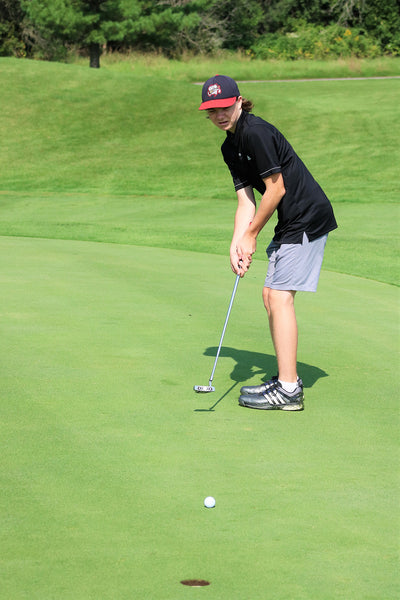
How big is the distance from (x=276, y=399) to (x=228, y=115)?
5.31ft

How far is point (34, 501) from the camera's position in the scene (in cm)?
340

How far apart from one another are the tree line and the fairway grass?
36.5m

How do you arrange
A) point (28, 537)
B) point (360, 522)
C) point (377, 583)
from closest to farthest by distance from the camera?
point (377, 583), point (28, 537), point (360, 522)

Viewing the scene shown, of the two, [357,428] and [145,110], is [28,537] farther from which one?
[145,110]

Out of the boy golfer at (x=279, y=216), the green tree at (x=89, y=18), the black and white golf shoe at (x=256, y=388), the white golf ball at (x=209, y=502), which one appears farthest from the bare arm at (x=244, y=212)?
the green tree at (x=89, y=18)

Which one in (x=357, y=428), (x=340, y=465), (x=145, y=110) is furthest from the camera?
(x=145, y=110)

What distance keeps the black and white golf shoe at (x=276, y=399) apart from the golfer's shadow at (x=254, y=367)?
0.23m

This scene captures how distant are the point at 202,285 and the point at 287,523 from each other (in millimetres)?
5130

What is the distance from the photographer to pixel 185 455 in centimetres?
397

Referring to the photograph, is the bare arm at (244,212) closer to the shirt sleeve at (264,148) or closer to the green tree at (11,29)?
the shirt sleeve at (264,148)

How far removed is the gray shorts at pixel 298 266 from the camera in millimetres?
4922

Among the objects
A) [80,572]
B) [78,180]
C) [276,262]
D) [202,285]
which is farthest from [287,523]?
[78,180]

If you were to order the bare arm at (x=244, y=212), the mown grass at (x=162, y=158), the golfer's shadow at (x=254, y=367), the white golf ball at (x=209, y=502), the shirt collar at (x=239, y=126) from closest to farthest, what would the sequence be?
the white golf ball at (x=209, y=502)
the shirt collar at (x=239, y=126)
the bare arm at (x=244, y=212)
the golfer's shadow at (x=254, y=367)
the mown grass at (x=162, y=158)

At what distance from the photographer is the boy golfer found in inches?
185
